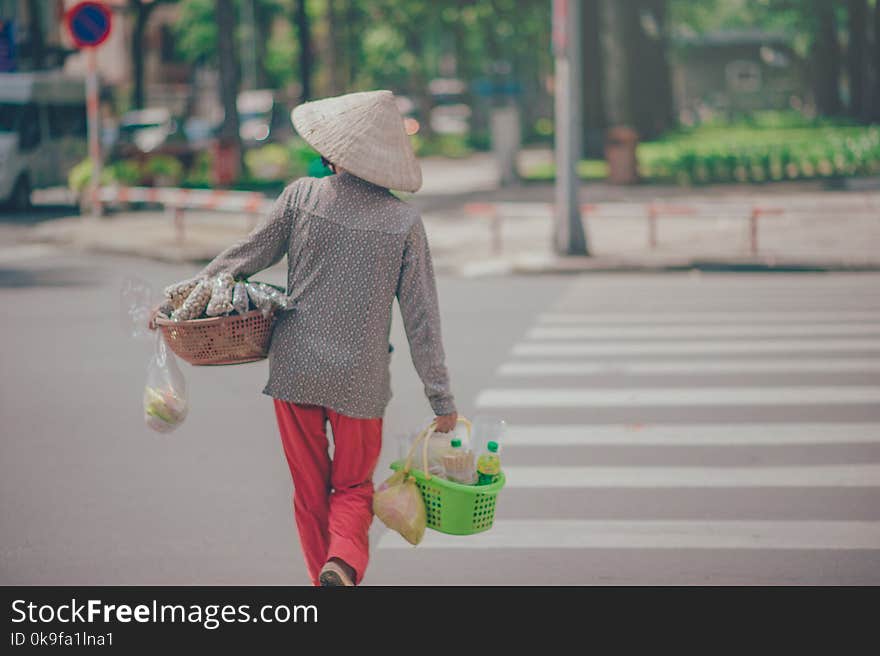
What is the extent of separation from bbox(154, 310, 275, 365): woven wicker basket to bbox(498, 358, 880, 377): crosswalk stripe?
4.96 metres

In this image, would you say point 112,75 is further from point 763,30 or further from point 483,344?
point 483,344

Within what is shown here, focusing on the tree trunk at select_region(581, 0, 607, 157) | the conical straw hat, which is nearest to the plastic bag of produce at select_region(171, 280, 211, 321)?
A: the conical straw hat

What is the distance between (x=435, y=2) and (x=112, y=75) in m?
28.3

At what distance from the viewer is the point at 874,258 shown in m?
15.3

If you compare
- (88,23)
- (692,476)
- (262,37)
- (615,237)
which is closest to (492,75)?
(262,37)

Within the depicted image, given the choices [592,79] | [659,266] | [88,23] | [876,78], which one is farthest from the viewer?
[876,78]

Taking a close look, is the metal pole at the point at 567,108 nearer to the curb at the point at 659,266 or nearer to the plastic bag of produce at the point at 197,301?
the curb at the point at 659,266

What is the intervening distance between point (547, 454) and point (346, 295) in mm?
3062

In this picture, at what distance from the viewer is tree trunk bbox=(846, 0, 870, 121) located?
40750 millimetres

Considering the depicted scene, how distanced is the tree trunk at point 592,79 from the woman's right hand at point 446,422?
28243 mm

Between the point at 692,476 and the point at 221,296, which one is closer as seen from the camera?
the point at 221,296

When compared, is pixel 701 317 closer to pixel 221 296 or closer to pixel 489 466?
pixel 489 466

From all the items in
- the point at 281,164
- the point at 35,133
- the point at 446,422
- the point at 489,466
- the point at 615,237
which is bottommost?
the point at 615,237

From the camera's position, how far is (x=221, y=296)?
4.46m
